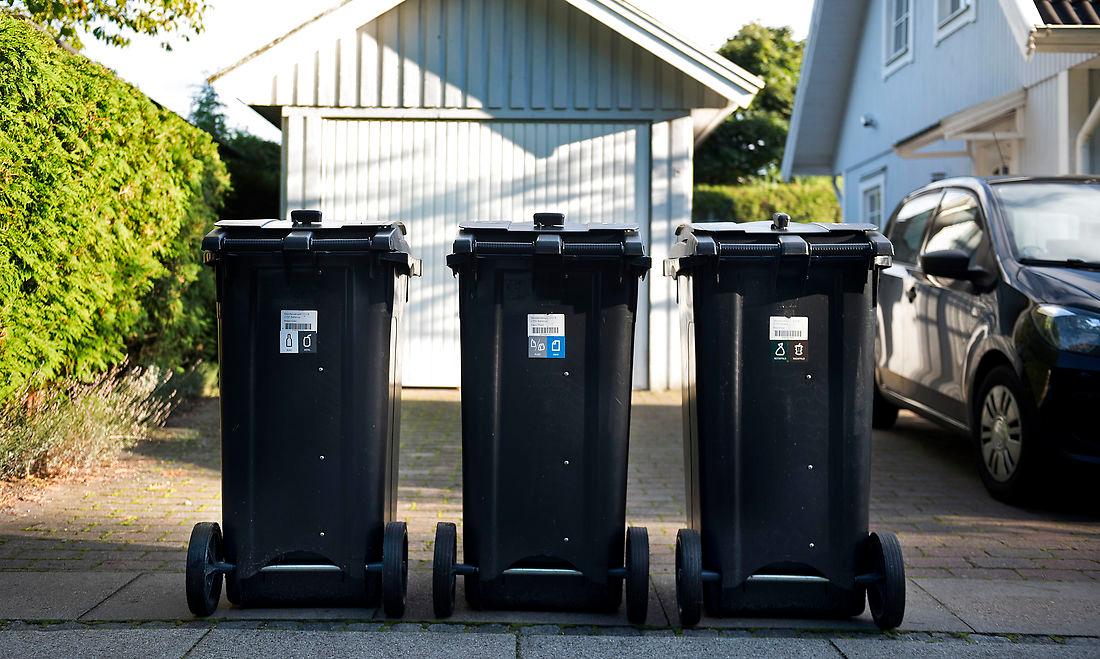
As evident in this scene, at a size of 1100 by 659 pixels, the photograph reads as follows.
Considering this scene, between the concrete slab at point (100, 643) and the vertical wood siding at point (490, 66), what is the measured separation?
7.80 metres

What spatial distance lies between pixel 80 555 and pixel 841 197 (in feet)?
53.5

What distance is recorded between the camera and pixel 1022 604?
4.37m

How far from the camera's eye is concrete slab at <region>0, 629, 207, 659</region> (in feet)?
12.1

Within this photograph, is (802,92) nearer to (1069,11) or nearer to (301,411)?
(1069,11)

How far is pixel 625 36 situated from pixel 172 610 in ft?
26.1

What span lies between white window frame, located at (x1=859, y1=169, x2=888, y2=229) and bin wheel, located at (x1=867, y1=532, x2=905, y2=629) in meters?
12.9

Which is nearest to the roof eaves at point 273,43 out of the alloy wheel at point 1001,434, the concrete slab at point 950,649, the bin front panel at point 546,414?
the alloy wheel at point 1001,434

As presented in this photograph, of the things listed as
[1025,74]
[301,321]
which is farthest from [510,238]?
[1025,74]

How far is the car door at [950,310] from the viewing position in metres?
6.70

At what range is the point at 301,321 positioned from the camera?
4145mm

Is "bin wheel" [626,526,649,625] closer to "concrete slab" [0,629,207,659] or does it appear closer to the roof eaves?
"concrete slab" [0,629,207,659]

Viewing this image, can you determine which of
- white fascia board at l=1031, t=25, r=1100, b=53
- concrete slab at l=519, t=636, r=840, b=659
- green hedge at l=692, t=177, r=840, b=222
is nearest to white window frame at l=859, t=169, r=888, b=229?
green hedge at l=692, t=177, r=840, b=222

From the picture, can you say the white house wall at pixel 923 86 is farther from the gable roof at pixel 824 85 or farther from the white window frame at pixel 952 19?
the gable roof at pixel 824 85

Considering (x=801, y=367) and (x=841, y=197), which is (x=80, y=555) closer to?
(x=801, y=367)
